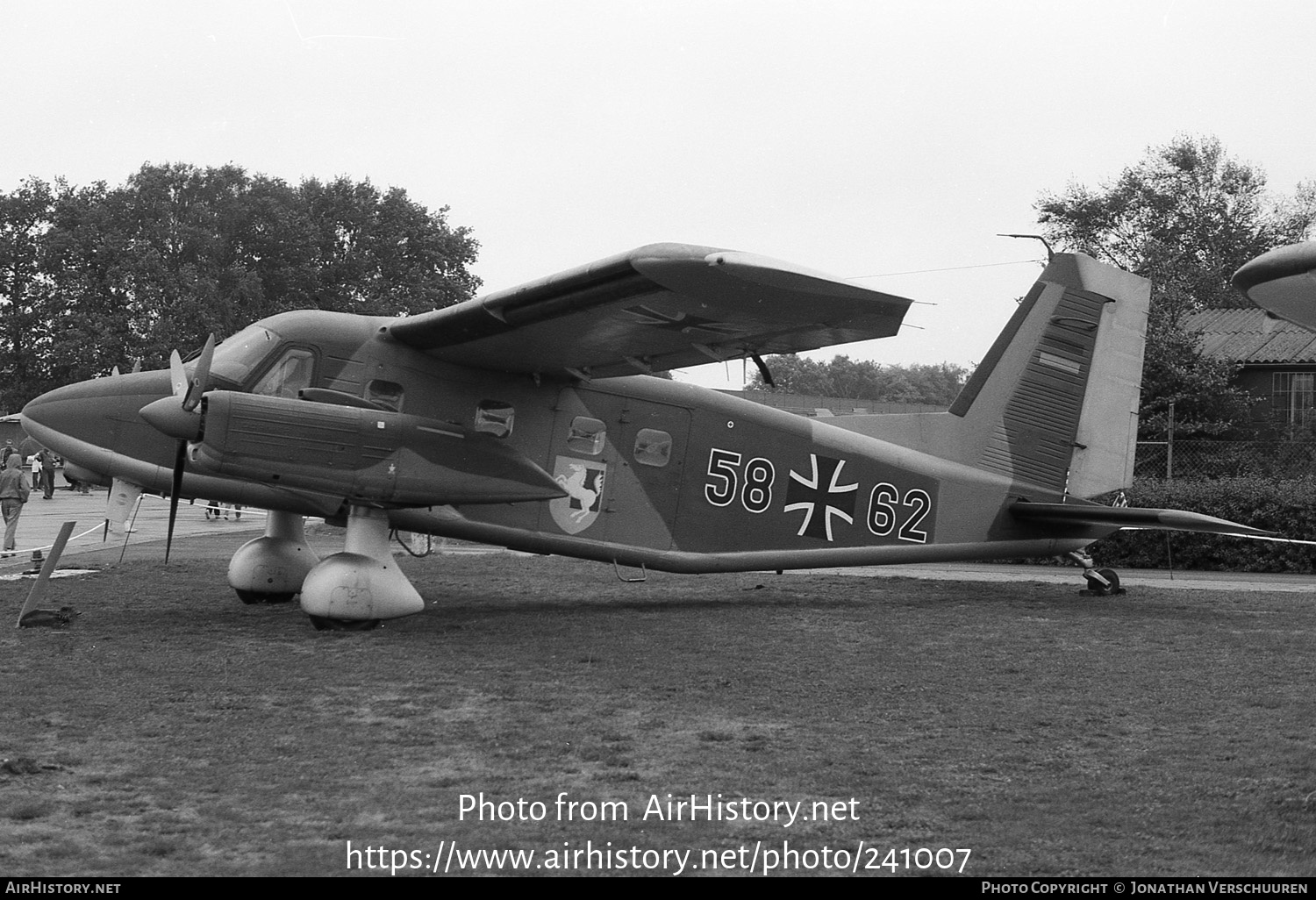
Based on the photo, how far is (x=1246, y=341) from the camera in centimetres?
4147

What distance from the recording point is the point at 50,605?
12.9 metres

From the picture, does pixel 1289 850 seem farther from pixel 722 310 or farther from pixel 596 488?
pixel 596 488

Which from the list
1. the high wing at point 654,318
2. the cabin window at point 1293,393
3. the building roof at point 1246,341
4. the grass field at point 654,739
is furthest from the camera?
the building roof at point 1246,341

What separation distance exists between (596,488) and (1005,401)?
5838 millimetres

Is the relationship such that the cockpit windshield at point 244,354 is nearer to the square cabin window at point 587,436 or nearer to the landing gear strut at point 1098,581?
the square cabin window at point 587,436

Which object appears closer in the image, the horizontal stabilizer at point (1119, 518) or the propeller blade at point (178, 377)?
the propeller blade at point (178, 377)

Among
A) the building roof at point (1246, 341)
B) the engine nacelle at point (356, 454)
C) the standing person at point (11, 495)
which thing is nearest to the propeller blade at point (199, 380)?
the engine nacelle at point (356, 454)

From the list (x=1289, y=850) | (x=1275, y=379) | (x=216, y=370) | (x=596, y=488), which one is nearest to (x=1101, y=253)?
(x=1275, y=379)

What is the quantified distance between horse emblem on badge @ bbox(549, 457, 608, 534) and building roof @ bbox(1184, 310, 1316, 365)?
95.5 feet

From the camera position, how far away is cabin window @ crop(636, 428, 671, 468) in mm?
13734

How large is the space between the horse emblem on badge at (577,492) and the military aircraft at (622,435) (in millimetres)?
23

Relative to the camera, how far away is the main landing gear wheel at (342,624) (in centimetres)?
1147

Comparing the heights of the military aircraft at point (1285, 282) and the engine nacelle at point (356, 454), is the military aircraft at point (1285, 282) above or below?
above

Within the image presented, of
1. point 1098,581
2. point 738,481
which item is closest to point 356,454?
point 738,481
